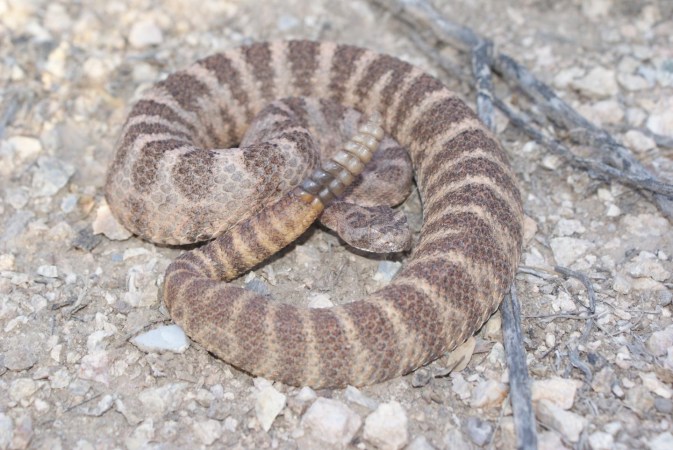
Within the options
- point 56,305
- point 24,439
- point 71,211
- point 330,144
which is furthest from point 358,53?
point 24,439

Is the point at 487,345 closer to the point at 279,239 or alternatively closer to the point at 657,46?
the point at 279,239

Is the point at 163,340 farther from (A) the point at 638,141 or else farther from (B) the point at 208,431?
(A) the point at 638,141

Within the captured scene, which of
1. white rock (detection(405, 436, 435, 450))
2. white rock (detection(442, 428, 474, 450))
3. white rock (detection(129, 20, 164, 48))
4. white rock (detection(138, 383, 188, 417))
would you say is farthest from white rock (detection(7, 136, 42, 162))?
white rock (detection(442, 428, 474, 450))

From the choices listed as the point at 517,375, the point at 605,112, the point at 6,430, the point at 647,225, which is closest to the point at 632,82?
the point at 605,112

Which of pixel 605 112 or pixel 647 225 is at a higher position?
pixel 605 112

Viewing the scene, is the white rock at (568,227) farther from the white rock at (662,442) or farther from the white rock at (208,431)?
the white rock at (208,431)
